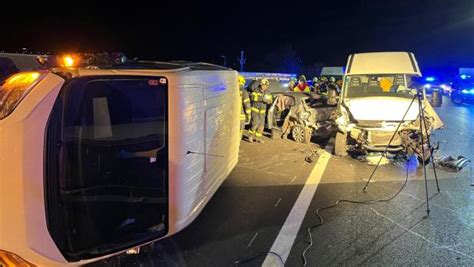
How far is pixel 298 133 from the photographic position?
10.7 metres

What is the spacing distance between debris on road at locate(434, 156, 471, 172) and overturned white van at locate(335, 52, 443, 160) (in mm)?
310

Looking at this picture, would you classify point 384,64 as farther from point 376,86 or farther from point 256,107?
point 256,107

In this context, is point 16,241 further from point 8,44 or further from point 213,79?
point 8,44

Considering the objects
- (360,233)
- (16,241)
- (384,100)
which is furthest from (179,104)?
(384,100)

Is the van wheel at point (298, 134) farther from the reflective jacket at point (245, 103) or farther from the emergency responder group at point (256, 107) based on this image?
the reflective jacket at point (245, 103)

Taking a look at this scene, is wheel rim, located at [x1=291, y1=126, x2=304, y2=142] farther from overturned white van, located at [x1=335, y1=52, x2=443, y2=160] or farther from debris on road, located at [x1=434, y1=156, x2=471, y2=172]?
debris on road, located at [x1=434, y1=156, x2=471, y2=172]

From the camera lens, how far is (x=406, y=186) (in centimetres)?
662

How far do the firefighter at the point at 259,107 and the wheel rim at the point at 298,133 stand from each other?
0.91 meters

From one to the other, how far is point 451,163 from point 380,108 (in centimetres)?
177

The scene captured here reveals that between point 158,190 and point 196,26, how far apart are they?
71.0 metres

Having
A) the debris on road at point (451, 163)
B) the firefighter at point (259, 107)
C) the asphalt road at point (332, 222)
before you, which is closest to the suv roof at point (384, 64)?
the firefighter at point (259, 107)

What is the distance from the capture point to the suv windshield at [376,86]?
Result: 9438mm

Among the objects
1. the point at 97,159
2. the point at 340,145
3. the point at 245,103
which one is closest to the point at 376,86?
the point at 340,145

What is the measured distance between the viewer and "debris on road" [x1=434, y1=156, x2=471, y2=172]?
25.1 ft
